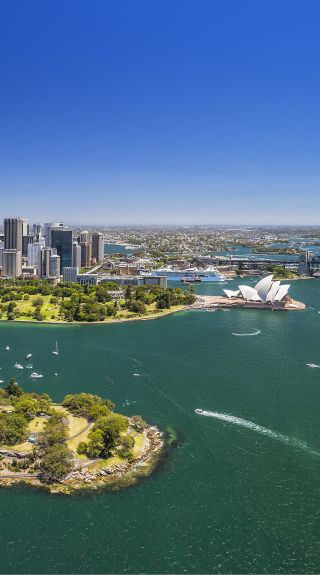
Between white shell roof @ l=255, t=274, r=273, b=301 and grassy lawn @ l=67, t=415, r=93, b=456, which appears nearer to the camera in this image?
grassy lawn @ l=67, t=415, r=93, b=456

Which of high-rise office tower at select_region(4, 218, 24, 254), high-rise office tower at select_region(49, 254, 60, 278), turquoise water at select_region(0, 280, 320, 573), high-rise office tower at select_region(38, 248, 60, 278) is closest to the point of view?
turquoise water at select_region(0, 280, 320, 573)

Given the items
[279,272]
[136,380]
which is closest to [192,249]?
[279,272]

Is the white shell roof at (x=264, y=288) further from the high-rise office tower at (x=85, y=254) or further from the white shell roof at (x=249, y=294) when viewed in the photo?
the high-rise office tower at (x=85, y=254)

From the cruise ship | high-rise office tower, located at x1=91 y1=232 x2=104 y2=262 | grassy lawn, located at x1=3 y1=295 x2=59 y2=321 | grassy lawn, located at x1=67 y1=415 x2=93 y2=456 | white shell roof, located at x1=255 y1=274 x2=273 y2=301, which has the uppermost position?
high-rise office tower, located at x1=91 y1=232 x2=104 y2=262

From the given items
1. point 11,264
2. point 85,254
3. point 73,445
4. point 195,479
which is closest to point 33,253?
point 85,254

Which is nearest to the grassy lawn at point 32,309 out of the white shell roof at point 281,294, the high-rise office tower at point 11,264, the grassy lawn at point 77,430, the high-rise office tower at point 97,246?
the high-rise office tower at point 11,264

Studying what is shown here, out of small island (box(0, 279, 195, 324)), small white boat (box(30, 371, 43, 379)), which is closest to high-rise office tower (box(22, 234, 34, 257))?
small island (box(0, 279, 195, 324))

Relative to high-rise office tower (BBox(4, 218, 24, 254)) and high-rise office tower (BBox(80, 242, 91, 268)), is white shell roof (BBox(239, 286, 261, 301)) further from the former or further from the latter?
high-rise office tower (BBox(4, 218, 24, 254))
